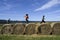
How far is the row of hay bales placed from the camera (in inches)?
909

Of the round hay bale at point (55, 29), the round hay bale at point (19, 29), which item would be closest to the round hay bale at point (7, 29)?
the round hay bale at point (19, 29)

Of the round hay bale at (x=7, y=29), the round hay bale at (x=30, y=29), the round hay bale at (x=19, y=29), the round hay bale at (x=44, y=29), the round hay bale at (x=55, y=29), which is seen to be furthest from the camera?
the round hay bale at (x=7, y=29)

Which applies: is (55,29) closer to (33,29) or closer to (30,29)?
(33,29)

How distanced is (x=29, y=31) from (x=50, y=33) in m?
2.60

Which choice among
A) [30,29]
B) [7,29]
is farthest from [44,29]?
[7,29]

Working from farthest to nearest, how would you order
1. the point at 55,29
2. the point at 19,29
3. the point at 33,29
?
the point at 19,29 → the point at 33,29 → the point at 55,29

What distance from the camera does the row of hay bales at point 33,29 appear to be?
75.8 feet

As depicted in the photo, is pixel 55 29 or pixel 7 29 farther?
pixel 7 29

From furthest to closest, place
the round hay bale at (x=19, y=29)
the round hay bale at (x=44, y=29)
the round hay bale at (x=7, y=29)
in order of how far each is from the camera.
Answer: the round hay bale at (x=7, y=29), the round hay bale at (x=19, y=29), the round hay bale at (x=44, y=29)

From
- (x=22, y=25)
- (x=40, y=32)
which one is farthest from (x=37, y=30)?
(x=22, y=25)

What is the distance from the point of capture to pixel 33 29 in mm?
23609

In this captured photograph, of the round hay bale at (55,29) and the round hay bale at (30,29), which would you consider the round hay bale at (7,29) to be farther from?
the round hay bale at (55,29)

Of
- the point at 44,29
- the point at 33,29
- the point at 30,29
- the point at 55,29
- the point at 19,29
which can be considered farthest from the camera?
the point at 19,29

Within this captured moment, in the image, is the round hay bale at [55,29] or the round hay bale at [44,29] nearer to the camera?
the round hay bale at [55,29]
